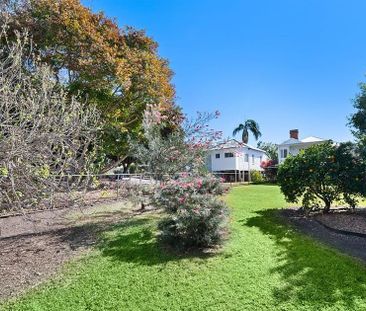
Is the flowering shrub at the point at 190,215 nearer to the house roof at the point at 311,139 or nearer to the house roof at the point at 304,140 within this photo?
the house roof at the point at 304,140

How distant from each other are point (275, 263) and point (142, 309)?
8.71 ft

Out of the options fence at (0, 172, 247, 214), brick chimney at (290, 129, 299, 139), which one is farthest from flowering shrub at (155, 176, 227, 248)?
brick chimney at (290, 129, 299, 139)

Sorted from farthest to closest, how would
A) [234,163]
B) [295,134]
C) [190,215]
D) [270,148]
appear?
[270,148], [295,134], [234,163], [190,215]

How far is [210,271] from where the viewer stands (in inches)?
222

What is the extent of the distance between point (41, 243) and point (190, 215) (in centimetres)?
393

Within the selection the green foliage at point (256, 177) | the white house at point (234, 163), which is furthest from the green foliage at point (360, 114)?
the white house at point (234, 163)

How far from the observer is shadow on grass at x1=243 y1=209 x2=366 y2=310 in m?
4.60

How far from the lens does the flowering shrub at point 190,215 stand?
6.47 m

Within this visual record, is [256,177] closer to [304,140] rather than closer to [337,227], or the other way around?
[304,140]

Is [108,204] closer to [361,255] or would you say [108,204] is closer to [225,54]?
[225,54]

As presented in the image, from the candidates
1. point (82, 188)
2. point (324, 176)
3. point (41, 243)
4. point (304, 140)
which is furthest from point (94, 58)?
point (304, 140)

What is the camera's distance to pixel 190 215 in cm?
644

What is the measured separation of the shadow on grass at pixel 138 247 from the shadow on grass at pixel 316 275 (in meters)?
1.65

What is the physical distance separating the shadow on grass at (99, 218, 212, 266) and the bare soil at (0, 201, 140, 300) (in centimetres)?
49
